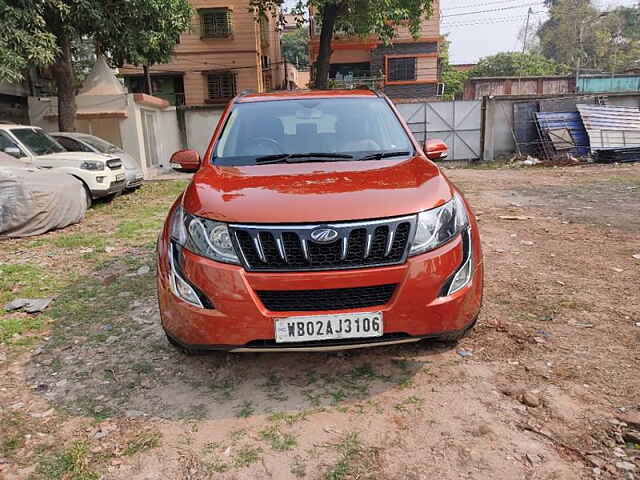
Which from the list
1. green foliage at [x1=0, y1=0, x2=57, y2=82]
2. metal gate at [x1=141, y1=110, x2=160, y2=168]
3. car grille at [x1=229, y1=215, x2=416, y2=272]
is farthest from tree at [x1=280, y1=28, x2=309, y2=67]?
car grille at [x1=229, y1=215, x2=416, y2=272]

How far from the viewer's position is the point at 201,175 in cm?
318

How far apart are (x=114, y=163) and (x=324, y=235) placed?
9.06 metres

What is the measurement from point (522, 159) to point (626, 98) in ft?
14.1

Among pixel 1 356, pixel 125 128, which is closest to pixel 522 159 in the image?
pixel 125 128

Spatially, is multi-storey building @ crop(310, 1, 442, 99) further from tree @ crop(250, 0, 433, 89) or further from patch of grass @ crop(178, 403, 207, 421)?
patch of grass @ crop(178, 403, 207, 421)

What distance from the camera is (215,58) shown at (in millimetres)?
26297

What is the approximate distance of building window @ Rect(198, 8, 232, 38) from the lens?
1013 inches

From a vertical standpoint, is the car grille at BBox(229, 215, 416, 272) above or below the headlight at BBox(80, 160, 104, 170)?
above

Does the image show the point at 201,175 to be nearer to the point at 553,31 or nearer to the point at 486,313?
the point at 486,313

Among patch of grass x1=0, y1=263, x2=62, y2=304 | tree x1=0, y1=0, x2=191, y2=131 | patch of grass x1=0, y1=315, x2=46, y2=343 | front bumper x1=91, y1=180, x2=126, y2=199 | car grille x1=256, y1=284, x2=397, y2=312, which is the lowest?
patch of grass x1=0, y1=263, x2=62, y2=304

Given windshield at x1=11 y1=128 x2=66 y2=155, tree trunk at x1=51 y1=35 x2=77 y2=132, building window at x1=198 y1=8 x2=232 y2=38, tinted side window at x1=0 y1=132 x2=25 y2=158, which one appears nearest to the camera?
tinted side window at x1=0 y1=132 x2=25 y2=158

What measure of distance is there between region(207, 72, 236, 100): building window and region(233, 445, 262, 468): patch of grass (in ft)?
86.0

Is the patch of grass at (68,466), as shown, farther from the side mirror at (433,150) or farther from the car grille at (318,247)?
the side mirror at (433,150)

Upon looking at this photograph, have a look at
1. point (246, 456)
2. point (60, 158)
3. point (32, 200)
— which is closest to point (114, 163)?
point (60, 158)
